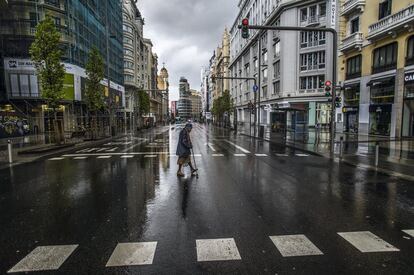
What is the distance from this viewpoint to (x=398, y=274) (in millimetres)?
3145

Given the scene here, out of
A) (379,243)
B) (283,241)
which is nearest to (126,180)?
(283,241)

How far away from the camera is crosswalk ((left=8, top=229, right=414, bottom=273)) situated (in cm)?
344

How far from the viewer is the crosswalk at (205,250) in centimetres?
344

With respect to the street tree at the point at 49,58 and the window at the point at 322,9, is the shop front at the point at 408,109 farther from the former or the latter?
the street tree at the point at 49,58

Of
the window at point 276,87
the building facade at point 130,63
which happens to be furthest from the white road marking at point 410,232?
the building facade at point 130,63

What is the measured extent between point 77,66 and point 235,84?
49.4 metres

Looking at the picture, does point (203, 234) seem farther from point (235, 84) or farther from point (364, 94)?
point (235, 84)

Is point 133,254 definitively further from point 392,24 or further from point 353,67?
point 353,67

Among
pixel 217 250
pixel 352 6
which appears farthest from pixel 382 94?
pixel 217 250

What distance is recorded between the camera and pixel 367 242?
400cm

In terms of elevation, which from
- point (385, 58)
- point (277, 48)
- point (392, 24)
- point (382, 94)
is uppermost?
point (277, 48)

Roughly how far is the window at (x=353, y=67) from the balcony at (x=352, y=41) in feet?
4.05

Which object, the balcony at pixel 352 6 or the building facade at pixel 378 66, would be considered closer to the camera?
the building facade at pixel 378 66

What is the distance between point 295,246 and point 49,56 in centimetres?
1979
